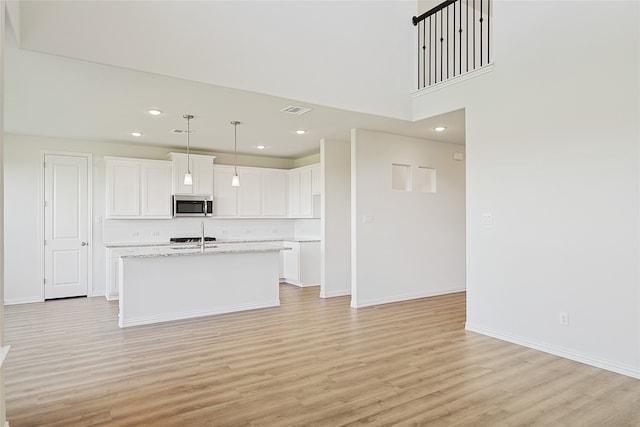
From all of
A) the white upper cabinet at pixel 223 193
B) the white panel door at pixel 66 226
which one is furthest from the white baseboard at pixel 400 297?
the white panel door at pixel 66 226

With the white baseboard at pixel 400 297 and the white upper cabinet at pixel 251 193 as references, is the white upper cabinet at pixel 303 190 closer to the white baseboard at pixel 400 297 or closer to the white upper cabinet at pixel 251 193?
the white upper cabinet at pixel 251 193

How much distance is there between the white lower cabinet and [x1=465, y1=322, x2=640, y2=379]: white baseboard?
3366 millimetres

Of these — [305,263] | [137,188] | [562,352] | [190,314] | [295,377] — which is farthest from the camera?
[305,263]

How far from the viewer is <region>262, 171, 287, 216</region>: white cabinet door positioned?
315 inches

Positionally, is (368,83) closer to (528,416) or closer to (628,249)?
(628,249)

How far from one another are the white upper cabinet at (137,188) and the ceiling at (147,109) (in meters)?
0.42

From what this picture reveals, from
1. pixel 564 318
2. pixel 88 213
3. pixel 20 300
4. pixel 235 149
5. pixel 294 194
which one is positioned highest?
pixel 235 149

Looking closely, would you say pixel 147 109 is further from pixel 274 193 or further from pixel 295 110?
pixel 274 193

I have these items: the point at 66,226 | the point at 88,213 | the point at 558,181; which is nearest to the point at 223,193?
the point at 88,213

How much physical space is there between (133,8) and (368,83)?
105 inches

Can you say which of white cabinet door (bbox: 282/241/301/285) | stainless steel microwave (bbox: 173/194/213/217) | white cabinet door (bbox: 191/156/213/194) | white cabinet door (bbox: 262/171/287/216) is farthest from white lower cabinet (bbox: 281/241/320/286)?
white cabinet door (bbox: 191/156/213/194)

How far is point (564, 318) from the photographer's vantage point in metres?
3.66

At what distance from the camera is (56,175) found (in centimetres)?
630

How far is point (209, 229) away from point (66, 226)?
7.73ft
